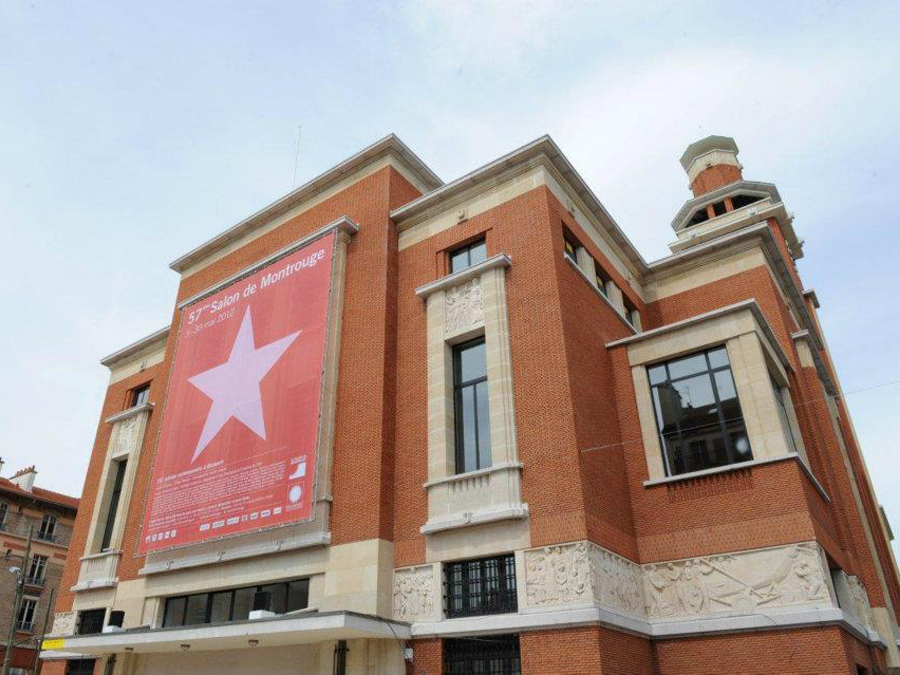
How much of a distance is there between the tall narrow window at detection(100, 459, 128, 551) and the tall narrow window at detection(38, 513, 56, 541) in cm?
2407

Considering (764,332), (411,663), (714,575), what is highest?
(764,332)

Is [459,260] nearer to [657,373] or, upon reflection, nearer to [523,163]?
[523,163]

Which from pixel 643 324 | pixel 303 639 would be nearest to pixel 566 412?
pixel 303 639

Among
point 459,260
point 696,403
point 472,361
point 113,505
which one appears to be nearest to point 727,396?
point 696,403

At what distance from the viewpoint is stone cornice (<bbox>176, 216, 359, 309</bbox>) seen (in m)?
21.8

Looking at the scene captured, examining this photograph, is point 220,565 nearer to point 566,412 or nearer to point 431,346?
point 431,346

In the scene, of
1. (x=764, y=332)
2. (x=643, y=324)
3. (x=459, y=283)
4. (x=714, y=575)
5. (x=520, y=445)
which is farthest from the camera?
(x=643, y=324)

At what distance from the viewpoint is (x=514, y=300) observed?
1830 cm

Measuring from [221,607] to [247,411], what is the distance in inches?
217

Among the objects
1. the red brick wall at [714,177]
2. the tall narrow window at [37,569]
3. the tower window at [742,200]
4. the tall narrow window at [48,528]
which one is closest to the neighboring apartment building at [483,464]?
the tower window at [742,200]

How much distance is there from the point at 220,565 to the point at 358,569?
16.8 ft

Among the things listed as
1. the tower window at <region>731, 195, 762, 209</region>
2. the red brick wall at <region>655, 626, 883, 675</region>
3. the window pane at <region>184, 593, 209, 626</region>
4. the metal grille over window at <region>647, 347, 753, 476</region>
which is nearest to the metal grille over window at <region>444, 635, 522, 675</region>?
the red brick wall at <region>655, 626, 883, 675</region>

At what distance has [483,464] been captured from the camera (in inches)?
680

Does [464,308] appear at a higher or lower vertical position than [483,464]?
higher
